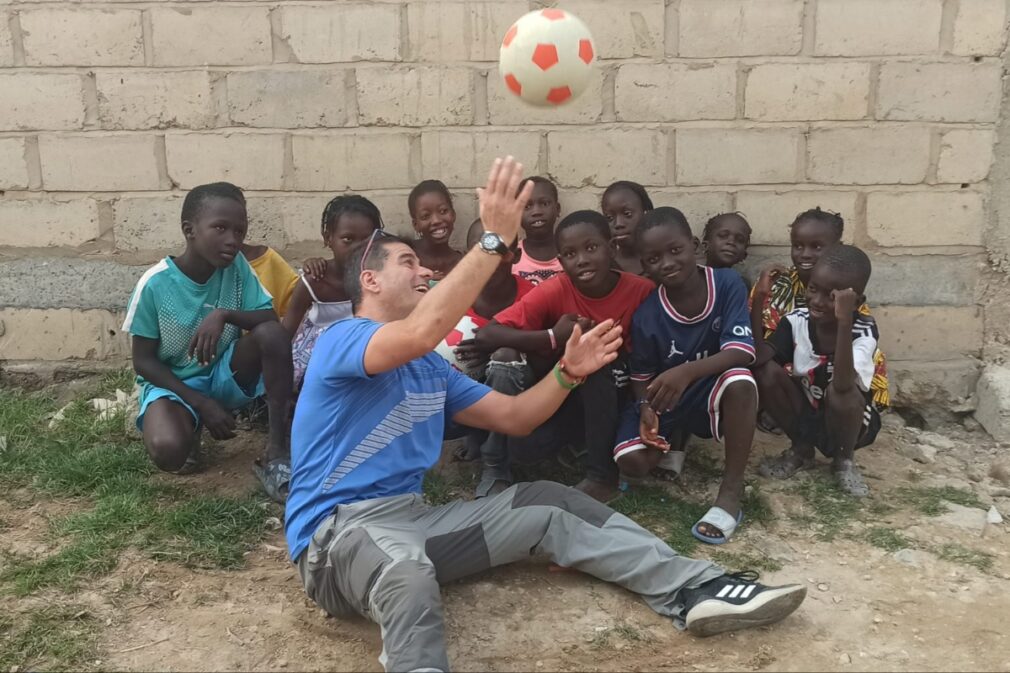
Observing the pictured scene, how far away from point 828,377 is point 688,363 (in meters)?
0.79

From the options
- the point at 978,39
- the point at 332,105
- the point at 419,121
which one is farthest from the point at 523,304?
the point at 978,39

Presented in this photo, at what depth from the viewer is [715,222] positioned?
4629 millimetres

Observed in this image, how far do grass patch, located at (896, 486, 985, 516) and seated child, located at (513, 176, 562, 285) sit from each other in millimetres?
1909

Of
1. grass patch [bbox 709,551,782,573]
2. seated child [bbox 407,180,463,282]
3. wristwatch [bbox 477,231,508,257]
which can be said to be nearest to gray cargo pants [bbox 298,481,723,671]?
grass patch [bbox 709,551,782,573]

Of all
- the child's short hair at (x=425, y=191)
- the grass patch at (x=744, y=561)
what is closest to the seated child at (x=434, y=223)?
the child's short hair at (x=425, y=191)

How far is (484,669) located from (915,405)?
3087 mm

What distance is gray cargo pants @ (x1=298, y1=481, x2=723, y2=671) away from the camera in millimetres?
2748

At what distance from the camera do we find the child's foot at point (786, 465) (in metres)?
4.11

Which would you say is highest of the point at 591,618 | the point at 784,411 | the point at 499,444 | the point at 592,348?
the point at 592,348

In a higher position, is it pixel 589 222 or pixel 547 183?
pixel 547 183

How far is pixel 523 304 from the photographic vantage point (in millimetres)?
3955

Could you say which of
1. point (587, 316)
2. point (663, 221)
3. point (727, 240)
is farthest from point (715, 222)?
point (587, 316)

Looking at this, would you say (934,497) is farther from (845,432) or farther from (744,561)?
(744,561)

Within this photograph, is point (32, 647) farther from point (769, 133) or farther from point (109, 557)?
point (769, 133)
